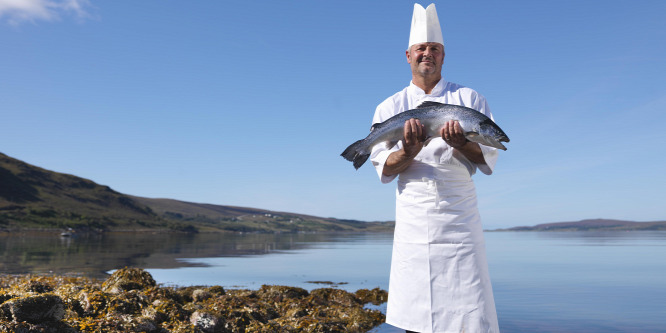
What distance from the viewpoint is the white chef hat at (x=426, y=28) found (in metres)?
4.48

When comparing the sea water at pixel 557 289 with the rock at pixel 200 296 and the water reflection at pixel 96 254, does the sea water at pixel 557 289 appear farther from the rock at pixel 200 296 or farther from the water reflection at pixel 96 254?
the water reflection at pixel 96 254

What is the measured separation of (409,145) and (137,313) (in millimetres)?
7211

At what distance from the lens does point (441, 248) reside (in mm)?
4023

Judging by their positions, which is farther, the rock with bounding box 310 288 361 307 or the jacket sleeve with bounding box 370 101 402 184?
the rock with bounding box 310 288 361 307

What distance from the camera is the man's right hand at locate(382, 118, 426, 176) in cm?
395

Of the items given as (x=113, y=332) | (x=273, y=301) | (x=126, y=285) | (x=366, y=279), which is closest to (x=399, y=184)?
(x=113, y=332)

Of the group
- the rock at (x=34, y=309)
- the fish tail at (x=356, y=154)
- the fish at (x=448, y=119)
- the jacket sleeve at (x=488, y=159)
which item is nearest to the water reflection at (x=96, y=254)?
the rock at (x=34, y=309)

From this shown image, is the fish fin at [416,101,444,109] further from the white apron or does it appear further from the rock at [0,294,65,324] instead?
the rock at [0,294,65,324]

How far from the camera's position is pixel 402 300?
422cm

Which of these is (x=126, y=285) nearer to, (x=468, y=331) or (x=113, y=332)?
(x=113, y=332)

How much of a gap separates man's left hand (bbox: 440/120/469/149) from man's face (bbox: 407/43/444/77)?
2.41 feet

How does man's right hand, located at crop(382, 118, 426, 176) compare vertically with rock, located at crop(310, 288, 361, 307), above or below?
above

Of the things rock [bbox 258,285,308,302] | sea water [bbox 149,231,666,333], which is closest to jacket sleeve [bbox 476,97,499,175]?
sea water [bbox 149,231,666,333]

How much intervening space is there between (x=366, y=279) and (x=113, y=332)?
Result: 25.7 m
